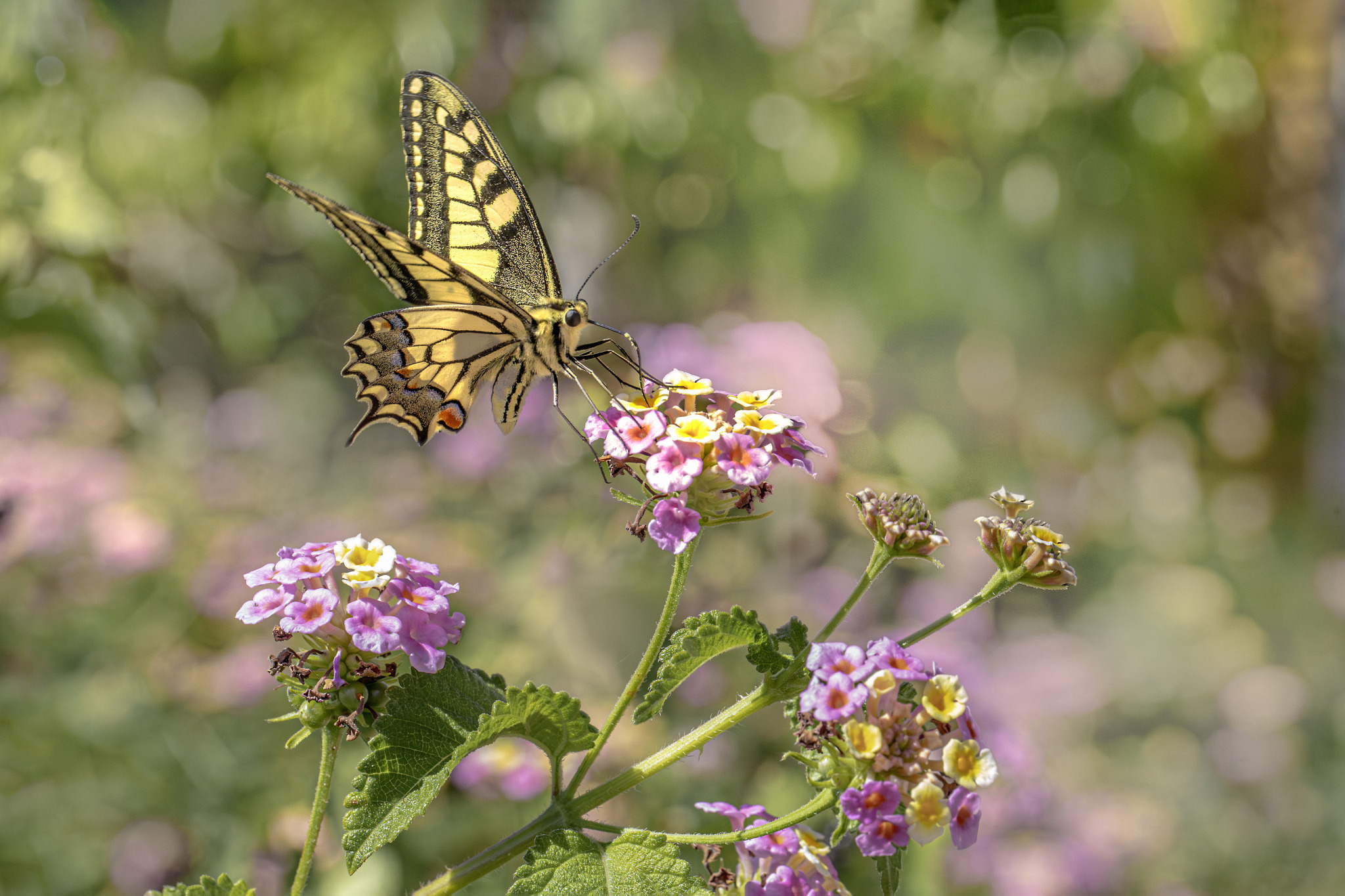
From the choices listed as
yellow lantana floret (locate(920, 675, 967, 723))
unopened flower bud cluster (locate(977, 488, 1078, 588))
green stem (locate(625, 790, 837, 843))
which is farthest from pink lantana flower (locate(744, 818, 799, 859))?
unopened flower bud cluster (locate(977, 488, 1078, 588))

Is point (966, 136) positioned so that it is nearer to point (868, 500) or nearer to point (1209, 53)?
point (1209, 53)

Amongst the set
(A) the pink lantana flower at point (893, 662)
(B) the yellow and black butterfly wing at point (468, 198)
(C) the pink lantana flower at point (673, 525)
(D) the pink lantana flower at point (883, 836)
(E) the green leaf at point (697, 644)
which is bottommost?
(D) the pink lantana flower at point (883, 836)

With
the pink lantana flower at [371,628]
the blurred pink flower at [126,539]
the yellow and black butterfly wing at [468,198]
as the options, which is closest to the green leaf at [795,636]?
the pink lantana flower at [371,628]

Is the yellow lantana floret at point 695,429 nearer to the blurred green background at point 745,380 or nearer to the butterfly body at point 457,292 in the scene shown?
the butterfly body at point 457,292

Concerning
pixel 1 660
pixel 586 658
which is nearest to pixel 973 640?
pixel 586 658

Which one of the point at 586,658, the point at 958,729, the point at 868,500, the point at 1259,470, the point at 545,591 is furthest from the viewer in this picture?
the point at 1259,470

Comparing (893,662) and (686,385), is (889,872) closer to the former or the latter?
(893,662)

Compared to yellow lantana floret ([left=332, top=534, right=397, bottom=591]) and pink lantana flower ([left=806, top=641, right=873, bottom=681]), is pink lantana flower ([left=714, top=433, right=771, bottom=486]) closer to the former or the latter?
pink lantana flower ([left=806, top=641, right=873, bottom=681])
